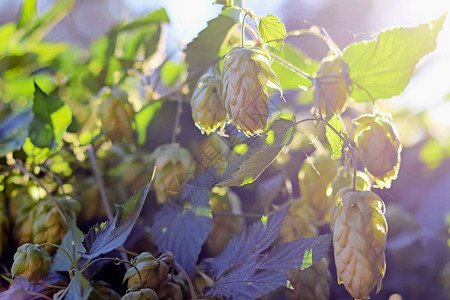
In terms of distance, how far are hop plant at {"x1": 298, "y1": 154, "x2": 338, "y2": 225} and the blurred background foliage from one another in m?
0.04

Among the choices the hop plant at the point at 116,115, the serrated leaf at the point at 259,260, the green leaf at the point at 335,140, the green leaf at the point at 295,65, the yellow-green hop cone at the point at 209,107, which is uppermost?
the yellow-green hop cone at the point at 209,107

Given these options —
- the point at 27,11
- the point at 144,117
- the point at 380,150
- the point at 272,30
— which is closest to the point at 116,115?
the point at 144,117

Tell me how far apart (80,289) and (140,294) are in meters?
0.08

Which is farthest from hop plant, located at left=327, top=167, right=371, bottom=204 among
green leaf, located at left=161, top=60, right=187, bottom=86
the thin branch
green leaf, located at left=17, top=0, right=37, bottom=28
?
green leaf, located at left=17, top=0, right=37, bottom=28

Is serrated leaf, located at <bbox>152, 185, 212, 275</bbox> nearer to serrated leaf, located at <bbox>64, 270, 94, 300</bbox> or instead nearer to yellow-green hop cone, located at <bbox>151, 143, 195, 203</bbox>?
yellow-green hop cone, located at <bbox>151, 143, 195, 203</bbox>

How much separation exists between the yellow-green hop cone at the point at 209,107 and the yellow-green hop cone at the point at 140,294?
0.60 feet

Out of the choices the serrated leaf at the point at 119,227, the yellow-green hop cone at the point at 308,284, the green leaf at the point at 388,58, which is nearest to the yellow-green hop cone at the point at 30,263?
the serrated leaf at the point at 119,227

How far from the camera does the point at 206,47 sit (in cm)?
63

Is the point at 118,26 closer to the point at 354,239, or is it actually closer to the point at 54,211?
the point at 54,211

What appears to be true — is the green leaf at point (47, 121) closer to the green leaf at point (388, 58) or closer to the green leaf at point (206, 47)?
the green leaf at point (206, 47)

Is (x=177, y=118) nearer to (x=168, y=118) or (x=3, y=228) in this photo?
(x=168, y=118)

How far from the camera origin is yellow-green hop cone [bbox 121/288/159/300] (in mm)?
441

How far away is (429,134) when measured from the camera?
4.05 ft

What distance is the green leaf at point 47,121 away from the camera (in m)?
0.66
